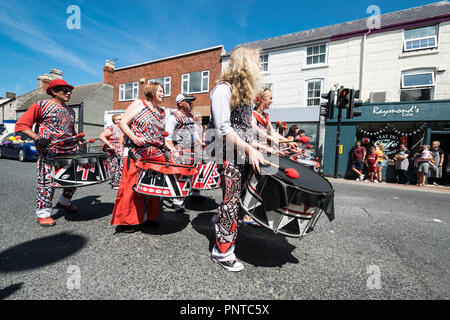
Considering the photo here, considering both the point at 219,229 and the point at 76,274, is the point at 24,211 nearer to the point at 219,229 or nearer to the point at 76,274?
the point at 76,274

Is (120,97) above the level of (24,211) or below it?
above

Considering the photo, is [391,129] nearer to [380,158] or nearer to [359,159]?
[380,158]

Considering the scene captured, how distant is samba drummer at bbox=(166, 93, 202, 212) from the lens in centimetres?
397

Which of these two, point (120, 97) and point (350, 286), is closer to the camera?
point (350, 286)

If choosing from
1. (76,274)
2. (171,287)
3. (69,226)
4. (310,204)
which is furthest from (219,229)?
(69,226)

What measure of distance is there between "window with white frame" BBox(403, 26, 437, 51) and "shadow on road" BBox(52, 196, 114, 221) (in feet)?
49.3

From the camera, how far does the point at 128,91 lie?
20.9m

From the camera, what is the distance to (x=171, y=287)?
177cm

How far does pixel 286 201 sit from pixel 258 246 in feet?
3.91

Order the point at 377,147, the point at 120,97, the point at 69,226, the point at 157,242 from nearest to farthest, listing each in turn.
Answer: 1. the point at 157,242
2. the point at 69,226
3. the point at 377,147
4. the point at 120,97

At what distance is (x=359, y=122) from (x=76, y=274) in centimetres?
1340

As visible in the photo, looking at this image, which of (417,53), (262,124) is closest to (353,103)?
(417,53)

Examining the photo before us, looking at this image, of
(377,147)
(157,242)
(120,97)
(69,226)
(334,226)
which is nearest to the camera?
(157,242)

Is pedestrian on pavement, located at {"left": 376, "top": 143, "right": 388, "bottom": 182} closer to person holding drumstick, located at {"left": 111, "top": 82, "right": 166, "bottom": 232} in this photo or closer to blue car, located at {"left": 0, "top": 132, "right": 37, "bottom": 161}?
person holding drumstick, located at {"left": 111, "top": 82, "right": 166, "bottom": 232}
